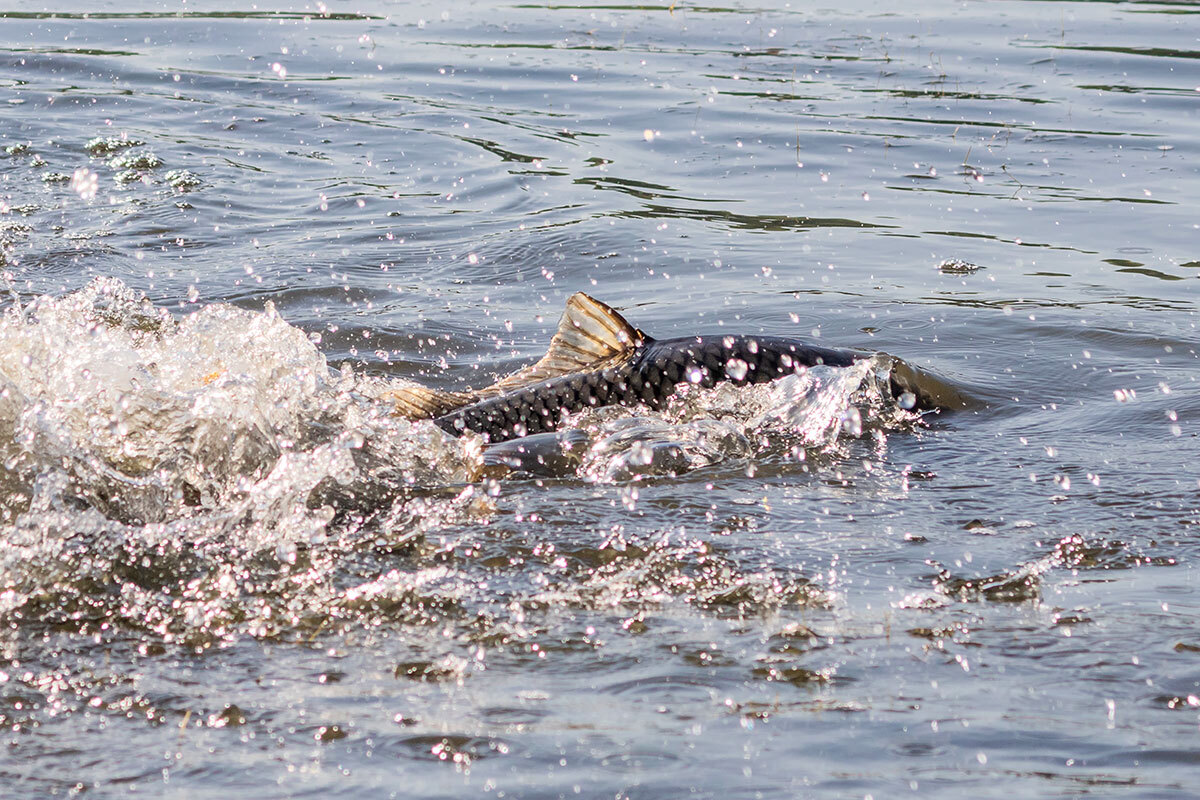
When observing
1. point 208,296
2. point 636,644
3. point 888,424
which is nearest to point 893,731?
point 636,644

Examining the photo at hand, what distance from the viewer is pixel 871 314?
666cm

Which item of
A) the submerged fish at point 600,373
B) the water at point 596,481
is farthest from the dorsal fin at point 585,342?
the water at point 596,481

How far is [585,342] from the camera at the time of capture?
505 centimetres

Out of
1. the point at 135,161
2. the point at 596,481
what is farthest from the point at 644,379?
the point at 135,161

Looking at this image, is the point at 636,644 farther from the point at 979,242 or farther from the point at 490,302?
the point at 979,242

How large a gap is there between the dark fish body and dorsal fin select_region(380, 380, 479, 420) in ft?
0.19

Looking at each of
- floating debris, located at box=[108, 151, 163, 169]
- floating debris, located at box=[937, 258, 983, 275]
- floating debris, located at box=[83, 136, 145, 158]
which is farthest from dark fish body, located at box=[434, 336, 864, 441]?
floating debris, located at box=[83, 136, 145, 158]

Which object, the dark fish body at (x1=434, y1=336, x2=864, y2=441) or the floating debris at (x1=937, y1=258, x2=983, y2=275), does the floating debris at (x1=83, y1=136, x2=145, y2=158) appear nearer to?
the floating debris at (x1=937, y1=258, x2=983, y2=275)

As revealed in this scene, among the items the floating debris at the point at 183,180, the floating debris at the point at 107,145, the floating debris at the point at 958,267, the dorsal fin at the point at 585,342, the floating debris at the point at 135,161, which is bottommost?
the dorsal fin at the point at 585,342

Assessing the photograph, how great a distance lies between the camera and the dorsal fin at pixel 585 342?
4996 mm

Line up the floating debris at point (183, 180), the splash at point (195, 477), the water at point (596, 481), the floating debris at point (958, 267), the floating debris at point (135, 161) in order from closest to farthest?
the water at point (596, 481), the splash at point (195, 477), the floating debris at point (958, 267), the floating debris at point (183, 180), the floating debris at point (135, 161)

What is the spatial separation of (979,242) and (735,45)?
634 centimetres

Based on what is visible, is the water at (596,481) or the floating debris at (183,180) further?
the floating debris at (183,180)

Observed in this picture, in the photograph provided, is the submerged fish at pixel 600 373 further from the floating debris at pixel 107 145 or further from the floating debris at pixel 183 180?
the floating debris at pixel 107 145
